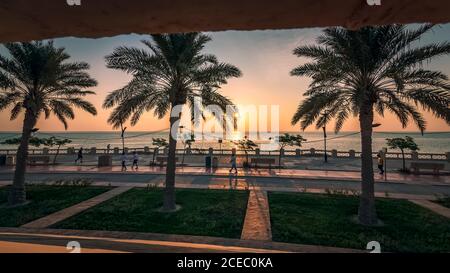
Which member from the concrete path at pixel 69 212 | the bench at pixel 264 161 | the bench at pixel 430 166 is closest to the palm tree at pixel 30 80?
the concrete path at pixel 69 212

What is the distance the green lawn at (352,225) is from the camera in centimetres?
755

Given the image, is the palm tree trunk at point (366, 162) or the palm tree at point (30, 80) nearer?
the palm tree trunk at point (366, 162)

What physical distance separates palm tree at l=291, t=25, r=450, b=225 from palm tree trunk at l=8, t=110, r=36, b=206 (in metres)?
13.5

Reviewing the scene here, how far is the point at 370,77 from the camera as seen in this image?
10047 millimetres

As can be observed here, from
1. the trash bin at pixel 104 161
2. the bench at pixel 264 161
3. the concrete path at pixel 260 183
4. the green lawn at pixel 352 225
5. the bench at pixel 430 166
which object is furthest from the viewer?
the trash bin at pixel 104 161

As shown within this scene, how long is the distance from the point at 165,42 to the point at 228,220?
764 centimetres

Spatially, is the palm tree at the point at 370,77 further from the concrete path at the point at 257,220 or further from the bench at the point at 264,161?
the bench at the point at 264,161

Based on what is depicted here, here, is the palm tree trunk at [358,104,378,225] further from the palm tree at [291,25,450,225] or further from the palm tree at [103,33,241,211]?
the palm tree at [103,33,241,211]

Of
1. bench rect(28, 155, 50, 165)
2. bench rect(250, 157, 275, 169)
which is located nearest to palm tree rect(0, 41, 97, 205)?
bench rect(28, 155, 50, 165)

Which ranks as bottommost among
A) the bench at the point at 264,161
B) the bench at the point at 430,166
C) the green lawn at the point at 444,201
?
the green lawn at the point at 444,201

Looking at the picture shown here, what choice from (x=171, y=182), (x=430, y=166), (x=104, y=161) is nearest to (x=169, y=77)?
(x=171, y=182)

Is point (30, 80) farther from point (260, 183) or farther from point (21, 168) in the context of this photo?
point (260, 183)

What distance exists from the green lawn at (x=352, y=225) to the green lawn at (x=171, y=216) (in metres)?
1.68
